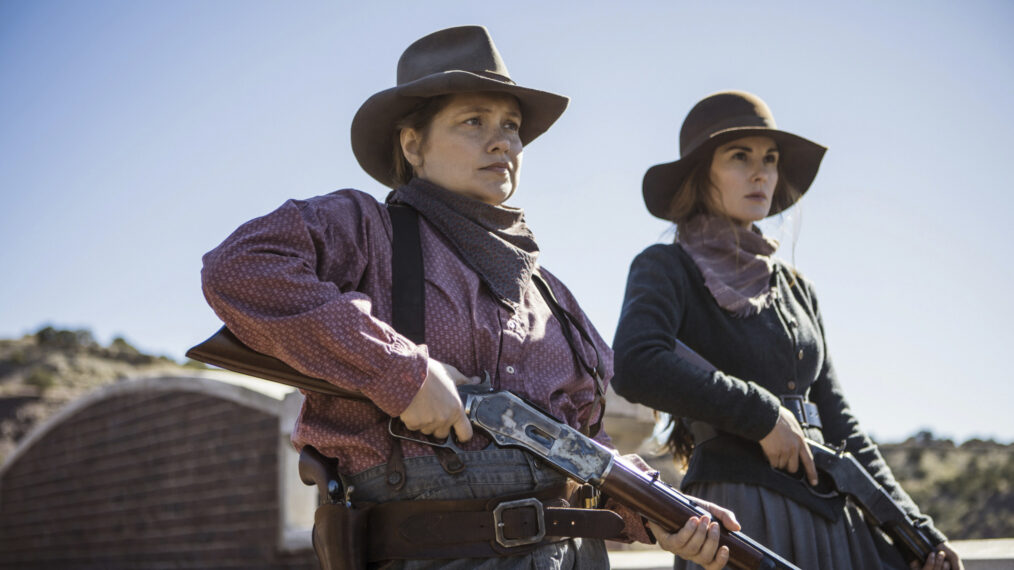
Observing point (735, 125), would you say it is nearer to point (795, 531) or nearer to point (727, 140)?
point (727, 140)

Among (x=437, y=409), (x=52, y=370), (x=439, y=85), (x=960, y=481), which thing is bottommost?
(x=52, y=370)

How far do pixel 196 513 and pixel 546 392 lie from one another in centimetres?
789

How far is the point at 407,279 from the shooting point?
238cm

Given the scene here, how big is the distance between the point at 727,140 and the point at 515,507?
198cm

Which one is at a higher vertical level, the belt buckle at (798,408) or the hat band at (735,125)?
the hat band at (735,125)

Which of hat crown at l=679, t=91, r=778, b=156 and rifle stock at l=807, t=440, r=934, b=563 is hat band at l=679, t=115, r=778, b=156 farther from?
rifle stock at l=807, t=440, r=934, b=563

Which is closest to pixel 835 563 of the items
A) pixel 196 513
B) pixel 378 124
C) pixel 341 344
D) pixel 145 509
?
pixel 341 344

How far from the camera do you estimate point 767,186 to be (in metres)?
3.59

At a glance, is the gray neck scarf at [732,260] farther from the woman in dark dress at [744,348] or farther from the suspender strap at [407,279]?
the suspender strap at [407,279]

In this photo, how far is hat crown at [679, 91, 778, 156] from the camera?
11.8ft

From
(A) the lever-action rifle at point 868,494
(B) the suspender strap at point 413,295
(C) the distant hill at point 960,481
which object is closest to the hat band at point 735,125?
(A) the lever-action rifle at point 868,494

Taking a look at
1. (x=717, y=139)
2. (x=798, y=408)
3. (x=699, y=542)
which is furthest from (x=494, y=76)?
(x=798, y=408)

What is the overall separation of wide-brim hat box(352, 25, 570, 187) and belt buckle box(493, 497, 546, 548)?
123 cm

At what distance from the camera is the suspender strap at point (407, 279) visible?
230 centimetres
